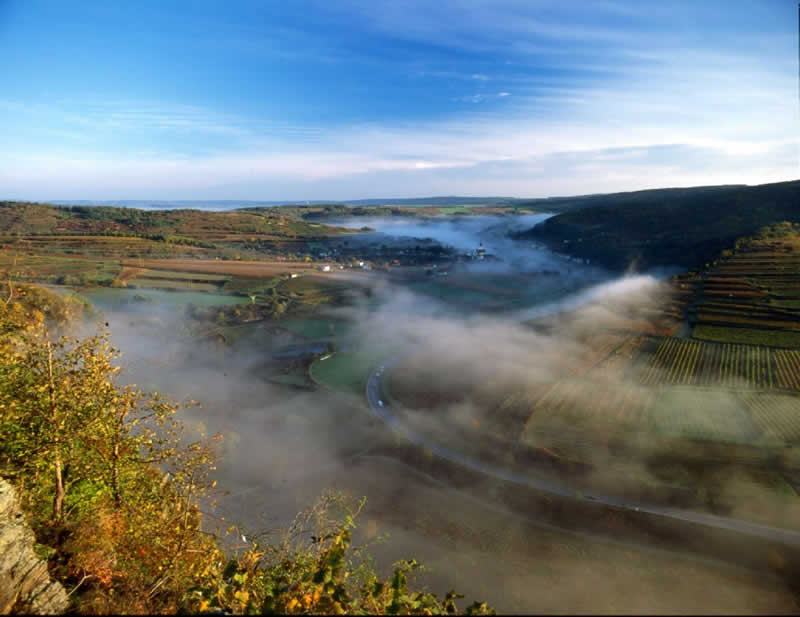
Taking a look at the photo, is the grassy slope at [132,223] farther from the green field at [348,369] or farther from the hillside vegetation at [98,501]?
the hillside vegetation at [98,501]

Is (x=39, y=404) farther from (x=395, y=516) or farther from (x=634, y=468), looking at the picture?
(x=634, y=468)

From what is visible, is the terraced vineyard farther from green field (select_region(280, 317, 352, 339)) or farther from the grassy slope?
the grassy slope

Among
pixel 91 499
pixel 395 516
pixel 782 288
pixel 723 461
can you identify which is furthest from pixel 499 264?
pixel 91 499

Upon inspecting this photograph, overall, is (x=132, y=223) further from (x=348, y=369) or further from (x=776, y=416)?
(x=776, y=416)

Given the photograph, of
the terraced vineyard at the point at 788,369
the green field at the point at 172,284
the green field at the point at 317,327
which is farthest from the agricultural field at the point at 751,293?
the green field at the point at 172,284

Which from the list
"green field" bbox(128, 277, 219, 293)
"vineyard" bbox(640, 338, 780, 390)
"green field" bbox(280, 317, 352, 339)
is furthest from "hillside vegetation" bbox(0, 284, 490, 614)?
"green field" bbox(128, 277, 219, 293)

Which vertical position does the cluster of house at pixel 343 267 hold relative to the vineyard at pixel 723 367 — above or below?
above
